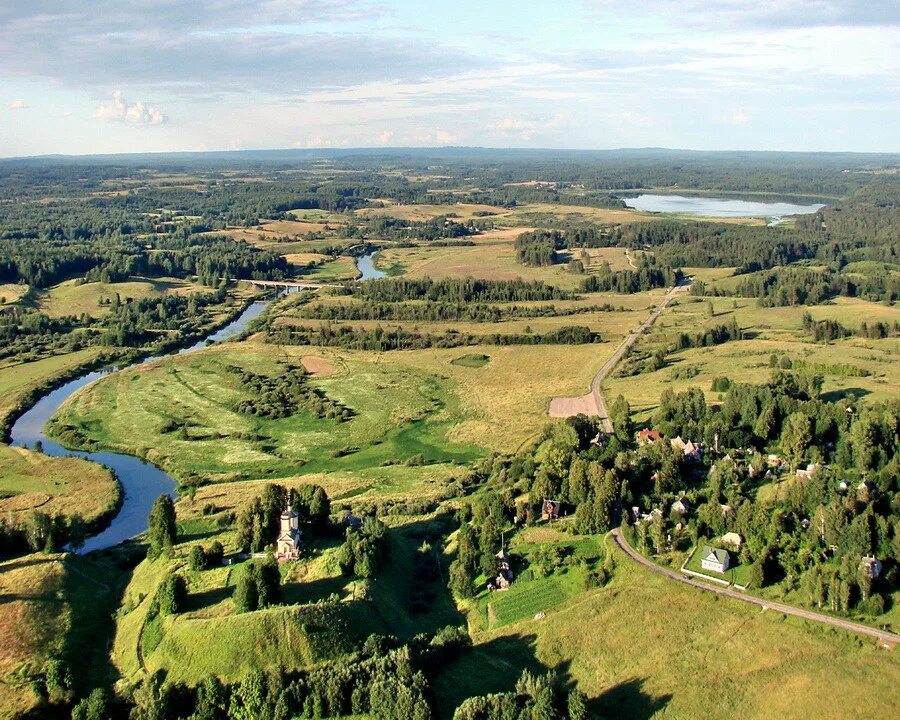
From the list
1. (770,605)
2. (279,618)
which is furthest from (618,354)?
(279,618)

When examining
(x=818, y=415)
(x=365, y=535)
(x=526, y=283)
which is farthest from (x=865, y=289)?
(x=365, y=535)

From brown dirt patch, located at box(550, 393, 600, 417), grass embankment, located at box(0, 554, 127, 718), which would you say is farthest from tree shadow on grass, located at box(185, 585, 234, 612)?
brown dirt patch, located at box(550, 393, 600, 417)

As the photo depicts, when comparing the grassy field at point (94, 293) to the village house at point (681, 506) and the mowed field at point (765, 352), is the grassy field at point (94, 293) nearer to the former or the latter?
the mowed field at point (765, 352)

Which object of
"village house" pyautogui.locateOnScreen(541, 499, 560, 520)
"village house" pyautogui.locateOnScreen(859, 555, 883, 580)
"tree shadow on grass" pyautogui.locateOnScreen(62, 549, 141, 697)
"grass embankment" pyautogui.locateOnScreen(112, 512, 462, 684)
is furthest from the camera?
"village house" pyautogui.locateOnScreen(541, 499, 560, 520)

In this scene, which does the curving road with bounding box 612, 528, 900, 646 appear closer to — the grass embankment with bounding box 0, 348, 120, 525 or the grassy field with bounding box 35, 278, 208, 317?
the grass embankment with bounding box 0, 348, 120, 525

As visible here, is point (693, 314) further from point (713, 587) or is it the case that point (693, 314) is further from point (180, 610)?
point (180, 610)

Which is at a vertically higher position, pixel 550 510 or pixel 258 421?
pixel 550 510

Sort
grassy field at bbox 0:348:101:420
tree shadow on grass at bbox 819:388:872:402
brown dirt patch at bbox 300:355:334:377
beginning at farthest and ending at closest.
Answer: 1. brown dirt patch at bbox 300:355:334:377
2. grassy field at bbox 0:348:101:420
3. tree shadow on grass at bbox 819:388:872:402

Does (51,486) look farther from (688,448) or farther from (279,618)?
(688,448)

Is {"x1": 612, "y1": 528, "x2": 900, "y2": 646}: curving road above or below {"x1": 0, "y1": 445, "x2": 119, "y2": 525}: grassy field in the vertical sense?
above
